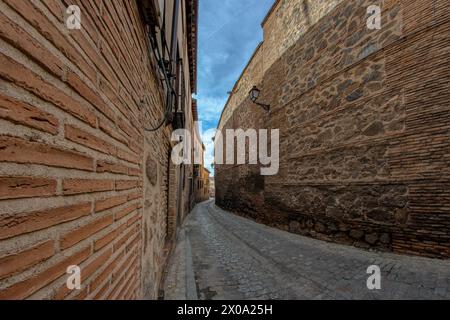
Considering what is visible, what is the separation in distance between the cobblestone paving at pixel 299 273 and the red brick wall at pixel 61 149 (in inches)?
95.6

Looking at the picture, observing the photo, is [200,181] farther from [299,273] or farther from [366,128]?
[299,273]

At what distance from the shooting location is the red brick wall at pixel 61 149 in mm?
547

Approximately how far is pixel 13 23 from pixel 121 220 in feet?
3.84

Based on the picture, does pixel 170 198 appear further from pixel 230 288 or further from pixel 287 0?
pixel 287 0

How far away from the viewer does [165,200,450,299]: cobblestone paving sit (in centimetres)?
292

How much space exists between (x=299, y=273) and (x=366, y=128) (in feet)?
12.2

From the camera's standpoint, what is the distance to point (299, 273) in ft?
11.9

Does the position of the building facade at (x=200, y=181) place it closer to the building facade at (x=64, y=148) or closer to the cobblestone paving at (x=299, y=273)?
the cobblestone paving at (x=299, y=273)

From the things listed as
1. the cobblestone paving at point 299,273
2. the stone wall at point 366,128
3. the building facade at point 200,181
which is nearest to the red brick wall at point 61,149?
the cobblestone paving at point 299,273

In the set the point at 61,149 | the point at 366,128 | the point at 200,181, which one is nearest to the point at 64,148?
the point at 61,149

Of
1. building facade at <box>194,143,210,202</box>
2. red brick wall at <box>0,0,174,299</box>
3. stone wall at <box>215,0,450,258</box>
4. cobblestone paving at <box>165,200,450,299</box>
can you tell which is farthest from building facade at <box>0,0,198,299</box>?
building facade at <box>194,143,210,202</box>

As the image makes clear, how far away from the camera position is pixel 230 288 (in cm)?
330
